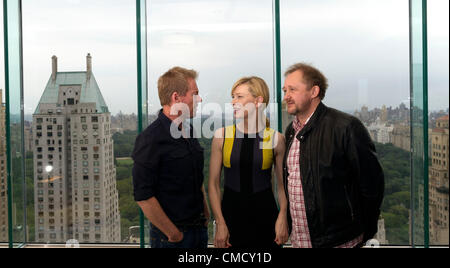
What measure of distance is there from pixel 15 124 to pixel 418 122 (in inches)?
158

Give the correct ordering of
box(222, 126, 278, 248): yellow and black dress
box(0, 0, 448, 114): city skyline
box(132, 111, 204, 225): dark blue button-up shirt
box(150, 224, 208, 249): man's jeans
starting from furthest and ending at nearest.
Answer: box(0, 0, 448, 114): city skyline, box(222, 126, 278, 248): yellow and black dress, box(150, 224, 208, 249): man's jeans, box(132, 111, 204, 225): dark blue button-up shirt

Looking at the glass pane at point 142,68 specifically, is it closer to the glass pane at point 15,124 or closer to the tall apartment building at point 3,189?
the glass pane at point 15,124

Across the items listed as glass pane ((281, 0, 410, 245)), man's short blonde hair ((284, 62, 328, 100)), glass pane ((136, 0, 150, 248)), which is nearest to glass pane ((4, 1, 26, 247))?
glass pane ((136, 0, 150, 248))

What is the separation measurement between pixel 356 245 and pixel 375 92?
1832 mm

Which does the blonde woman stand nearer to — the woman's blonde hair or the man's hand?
the woman's blonde hair

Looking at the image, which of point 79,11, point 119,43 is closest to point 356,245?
point 119,43

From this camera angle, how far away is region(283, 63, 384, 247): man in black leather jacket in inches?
84.6

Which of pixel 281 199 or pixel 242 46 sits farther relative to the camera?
pixel 242 46

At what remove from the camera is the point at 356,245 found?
2.21 metres

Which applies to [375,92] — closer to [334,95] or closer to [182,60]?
[334,95]

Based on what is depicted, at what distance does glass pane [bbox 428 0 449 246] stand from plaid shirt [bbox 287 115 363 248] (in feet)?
5.52

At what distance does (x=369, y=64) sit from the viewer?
3.55 m

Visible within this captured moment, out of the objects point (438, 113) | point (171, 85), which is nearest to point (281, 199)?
point (171, 85)

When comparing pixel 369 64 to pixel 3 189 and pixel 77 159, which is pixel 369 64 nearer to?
pixel 77 159
